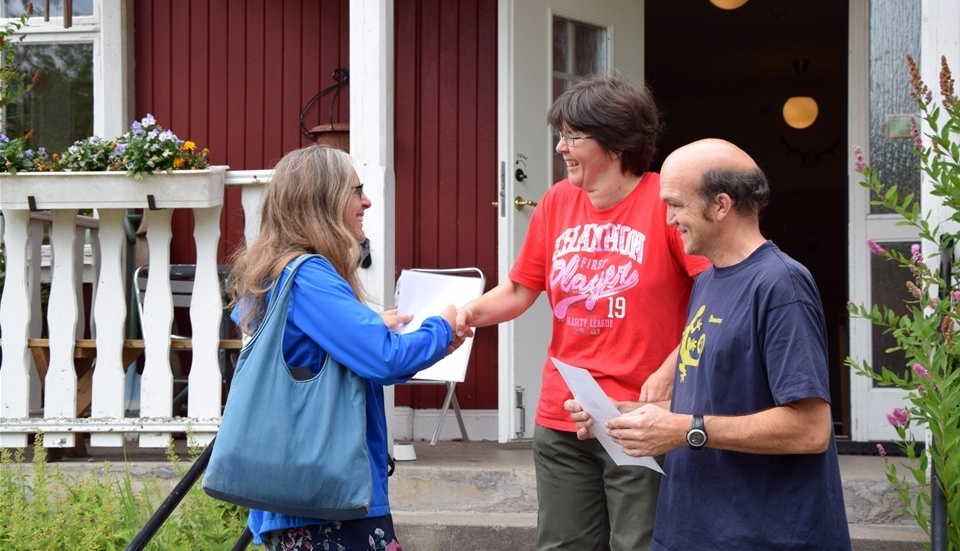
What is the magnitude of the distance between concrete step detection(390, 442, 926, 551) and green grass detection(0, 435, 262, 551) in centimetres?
66

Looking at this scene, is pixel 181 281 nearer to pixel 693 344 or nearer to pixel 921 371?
pixel 921 371

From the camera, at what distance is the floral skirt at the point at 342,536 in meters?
2.36

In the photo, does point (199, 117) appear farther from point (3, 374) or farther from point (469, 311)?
point (469, 311)

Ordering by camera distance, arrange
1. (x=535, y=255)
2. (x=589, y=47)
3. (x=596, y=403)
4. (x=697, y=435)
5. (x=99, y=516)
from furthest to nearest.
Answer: (x=589, y=47), (x=99, y=516), (x=535, y=255), (x=596, y=403), (x=697, y=435)

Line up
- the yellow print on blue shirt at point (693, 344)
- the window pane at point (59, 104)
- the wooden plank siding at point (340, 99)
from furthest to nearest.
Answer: the window pane at point (59, 104) < the wooden plank siding at point (340, 99) < the yellow print on blue shirt at point (693, 344)

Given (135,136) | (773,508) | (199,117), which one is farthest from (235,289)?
(199,117)

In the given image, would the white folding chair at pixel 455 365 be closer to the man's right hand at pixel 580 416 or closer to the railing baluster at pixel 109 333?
the railing baluster at pixel 109 333

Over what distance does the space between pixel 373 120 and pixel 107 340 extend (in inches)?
59.9

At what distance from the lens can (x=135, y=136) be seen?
485 cm

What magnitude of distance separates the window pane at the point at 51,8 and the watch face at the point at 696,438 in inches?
211

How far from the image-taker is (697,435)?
2.03 m

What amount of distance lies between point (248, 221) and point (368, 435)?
2.81 metres

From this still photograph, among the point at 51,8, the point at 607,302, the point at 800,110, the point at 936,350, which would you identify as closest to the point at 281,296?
the point at 607,302

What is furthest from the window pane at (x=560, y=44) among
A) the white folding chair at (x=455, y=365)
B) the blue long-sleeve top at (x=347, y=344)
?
the blue long-sleeve top at (x=347, y=344)
